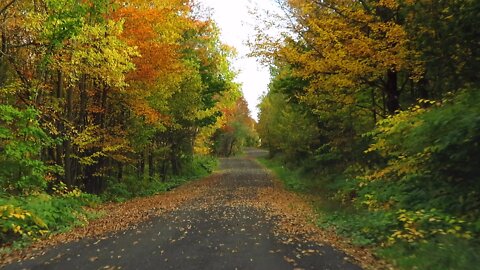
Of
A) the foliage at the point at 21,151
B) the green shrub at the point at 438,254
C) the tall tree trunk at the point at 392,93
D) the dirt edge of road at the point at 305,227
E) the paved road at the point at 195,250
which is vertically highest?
the tall tree trunk at the point at 392,93

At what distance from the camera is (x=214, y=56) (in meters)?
31.2

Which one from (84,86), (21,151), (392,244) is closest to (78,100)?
(84,86)

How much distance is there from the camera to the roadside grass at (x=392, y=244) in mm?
6621

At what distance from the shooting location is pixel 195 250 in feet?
28.4

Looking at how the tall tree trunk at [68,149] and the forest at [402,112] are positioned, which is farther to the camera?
the tall tree trunk at [68,149]

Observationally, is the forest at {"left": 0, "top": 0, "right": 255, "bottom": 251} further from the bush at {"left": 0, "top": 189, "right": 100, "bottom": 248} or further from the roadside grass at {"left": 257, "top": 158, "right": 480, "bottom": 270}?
the roadside grass at {"left": 257, "top": 158, "right": 480, "bottom": 270}

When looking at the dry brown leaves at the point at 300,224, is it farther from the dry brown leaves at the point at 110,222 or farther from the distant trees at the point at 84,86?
the distant trees at the point at 84,86

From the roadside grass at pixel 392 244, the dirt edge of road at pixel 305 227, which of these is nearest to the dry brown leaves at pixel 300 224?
the dirt edge of road at pixel 305 227

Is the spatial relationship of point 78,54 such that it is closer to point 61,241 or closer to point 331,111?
point 61,241

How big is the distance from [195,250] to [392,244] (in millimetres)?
3702

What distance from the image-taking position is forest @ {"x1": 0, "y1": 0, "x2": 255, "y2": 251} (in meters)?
12.1

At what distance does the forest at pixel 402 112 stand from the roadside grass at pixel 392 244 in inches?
0.9

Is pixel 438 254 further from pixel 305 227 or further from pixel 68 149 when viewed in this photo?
pixel 68 149

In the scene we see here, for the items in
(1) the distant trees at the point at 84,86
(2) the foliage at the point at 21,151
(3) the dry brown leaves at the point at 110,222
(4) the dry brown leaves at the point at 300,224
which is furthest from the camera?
(1) the distant trees at the point at 84,86
